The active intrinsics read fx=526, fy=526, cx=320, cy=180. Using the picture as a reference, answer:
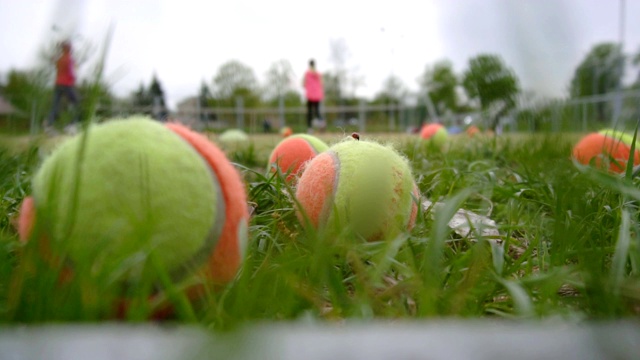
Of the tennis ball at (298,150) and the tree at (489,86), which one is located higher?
the tree at (489,86)

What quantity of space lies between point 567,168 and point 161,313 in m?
0.54

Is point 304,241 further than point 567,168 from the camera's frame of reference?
Yes

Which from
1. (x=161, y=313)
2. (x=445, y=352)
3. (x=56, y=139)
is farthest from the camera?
(x=56, y=139)

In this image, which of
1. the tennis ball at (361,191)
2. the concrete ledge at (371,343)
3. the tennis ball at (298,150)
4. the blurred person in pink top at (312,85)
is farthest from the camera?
the blurred person in pink top at (312,85)

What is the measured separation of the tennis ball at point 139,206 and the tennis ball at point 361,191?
12.1 inches

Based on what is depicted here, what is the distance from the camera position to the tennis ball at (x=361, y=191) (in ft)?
3.93

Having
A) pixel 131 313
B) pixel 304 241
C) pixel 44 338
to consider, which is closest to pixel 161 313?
pixel 131 313

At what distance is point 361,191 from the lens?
4.01 ft

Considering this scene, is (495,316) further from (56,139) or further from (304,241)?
(56,139)

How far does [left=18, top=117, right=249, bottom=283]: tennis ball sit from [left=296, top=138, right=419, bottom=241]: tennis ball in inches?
12.1

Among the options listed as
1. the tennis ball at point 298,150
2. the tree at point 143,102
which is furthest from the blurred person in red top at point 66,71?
the tennis ball at point 298,150

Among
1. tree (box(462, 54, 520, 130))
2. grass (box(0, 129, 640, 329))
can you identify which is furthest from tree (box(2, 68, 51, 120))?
tree (box(462, 54, 520, 130))

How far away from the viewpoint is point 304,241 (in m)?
1.09

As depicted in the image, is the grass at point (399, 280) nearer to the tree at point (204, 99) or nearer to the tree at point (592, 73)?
the tree at point (592, 73)
